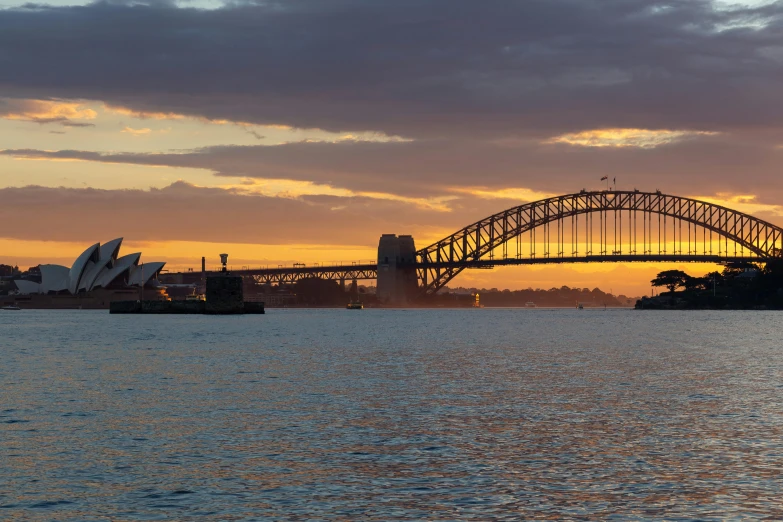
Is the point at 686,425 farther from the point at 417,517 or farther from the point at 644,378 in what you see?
the point at 644,378

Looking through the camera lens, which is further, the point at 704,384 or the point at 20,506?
the point at 704,384

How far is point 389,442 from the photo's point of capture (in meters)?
25.3

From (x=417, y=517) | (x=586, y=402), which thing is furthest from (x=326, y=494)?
(x=586, y=402)

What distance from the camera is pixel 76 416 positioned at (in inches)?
A: 1198

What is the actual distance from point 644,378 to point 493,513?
93.9 ft

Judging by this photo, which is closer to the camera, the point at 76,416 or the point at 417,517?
the point at 417,517

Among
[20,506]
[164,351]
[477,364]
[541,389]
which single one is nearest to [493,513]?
[20,506]

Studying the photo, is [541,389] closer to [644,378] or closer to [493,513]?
[644,378]

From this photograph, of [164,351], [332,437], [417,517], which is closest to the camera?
[417,517]

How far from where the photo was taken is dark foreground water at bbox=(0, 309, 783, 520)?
1833 cm

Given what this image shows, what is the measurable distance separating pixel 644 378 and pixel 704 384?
323cm

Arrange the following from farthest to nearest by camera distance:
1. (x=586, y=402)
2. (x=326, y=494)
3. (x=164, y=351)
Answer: (x=164, y=351)
(x=586, y=402)
(x=326, y=494)

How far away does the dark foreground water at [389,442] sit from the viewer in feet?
60.1

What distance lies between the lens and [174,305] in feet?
622
